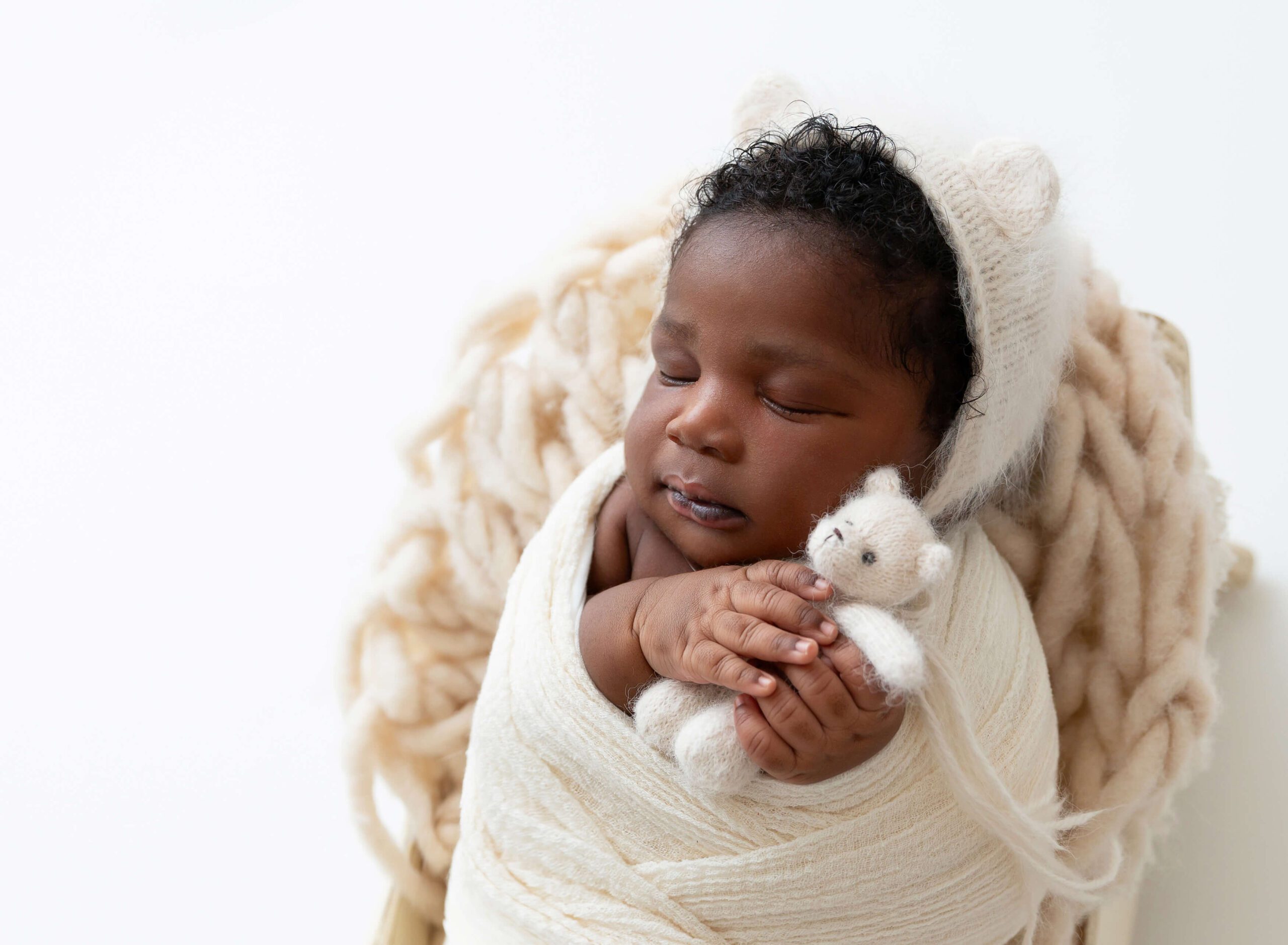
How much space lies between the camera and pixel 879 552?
81 cm

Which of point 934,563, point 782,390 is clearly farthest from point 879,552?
point 782,390

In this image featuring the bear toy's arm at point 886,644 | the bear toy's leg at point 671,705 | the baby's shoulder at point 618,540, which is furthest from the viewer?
the baby's shoulder at point 618,540

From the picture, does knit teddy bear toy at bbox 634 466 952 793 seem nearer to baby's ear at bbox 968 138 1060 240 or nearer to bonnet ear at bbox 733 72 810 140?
baby's ear at bbox 968 138 1060 240

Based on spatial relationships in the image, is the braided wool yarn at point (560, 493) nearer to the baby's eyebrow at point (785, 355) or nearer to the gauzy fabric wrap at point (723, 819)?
the gauzy fabric wrap at point (723, 819)

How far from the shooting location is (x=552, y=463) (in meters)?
1.26

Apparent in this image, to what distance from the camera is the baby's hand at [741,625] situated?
0.82m

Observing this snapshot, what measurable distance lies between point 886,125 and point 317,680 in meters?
0.77

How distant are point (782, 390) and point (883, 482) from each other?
0.10 m

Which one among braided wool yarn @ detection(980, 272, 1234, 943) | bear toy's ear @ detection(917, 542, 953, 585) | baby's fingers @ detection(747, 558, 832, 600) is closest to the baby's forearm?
baby's fingers @ detection(747, 558, 832, 600)

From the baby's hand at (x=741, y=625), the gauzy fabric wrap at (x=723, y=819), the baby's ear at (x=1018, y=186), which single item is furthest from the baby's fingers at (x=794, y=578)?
the baby's ear at (x=1018, y=186)

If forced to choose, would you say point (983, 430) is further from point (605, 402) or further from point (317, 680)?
point (317, 680)

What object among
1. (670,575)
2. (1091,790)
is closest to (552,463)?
(670,575)

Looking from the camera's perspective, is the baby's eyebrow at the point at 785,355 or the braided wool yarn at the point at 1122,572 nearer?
the baby's eyebrow at the point at 785,355

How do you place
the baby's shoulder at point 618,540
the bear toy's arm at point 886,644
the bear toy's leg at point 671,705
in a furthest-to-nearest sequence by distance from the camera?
1. the baby's shoulder at point 618,540
2. the bear toy's leg at point 671,705
3. the bear toy's arm at point 886,644
